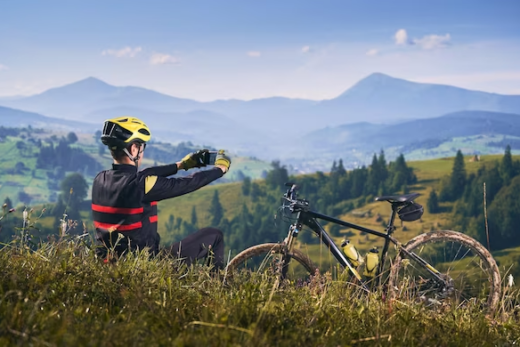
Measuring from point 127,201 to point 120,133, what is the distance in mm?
745

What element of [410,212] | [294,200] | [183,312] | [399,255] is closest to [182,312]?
[183,312]

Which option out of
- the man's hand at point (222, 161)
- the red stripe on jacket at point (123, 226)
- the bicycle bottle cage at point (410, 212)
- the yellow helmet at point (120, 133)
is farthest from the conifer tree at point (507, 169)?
the red stripe on jacket at point (123, 226)

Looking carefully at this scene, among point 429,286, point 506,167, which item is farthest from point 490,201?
point 429,286

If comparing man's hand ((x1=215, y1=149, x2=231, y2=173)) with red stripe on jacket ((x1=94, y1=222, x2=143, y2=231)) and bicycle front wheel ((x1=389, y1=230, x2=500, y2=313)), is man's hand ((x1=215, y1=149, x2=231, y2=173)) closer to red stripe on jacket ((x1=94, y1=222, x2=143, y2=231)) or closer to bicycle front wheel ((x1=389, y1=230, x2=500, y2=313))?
red stripe on jacket ((x1=94, y1=222, x2=143, y2=231))

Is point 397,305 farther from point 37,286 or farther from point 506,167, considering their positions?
point 506,167

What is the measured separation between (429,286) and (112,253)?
12.8 ft

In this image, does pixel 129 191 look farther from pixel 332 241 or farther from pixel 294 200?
pixel 332 241

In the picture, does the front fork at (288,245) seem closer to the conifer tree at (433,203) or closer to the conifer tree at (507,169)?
the conifer tree at (433,203)

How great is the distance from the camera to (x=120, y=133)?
19.4 feet

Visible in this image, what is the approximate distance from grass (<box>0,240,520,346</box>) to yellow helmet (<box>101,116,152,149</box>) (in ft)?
4.04

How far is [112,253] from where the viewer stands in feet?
16.1

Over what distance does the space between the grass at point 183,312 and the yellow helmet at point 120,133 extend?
4.04 ft

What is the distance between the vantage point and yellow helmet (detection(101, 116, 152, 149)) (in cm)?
588

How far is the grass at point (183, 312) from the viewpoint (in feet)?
10.4
